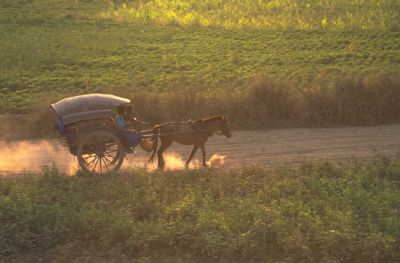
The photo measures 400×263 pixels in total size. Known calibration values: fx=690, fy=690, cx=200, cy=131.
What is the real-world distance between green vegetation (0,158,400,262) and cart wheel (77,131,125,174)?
0.81 m

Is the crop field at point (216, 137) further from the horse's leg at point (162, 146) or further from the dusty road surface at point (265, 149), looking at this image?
the horse's leg at point (162, 146)

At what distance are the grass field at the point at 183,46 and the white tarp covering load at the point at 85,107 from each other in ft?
17.7

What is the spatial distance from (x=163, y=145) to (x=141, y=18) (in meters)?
24.6

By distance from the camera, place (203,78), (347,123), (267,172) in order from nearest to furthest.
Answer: (267,172)
(347,123)
(203,78)

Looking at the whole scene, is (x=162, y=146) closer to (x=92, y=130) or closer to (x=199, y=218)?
(x=92, y=130)

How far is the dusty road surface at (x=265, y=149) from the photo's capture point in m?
15.2

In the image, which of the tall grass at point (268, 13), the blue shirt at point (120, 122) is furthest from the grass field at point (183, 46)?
the blue shirt at point (120, 122)

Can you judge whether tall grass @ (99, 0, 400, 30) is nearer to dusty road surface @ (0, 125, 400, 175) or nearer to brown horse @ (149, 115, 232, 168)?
dusty road surface @ (0, 125, 400, 175)

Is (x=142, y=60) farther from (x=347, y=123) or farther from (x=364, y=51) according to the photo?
(x=347, y=123)

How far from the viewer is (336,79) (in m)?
19.4

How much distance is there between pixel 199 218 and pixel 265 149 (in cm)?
659

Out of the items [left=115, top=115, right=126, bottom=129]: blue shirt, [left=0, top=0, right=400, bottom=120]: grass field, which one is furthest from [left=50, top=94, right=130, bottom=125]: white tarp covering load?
[left=0, top=0, right=400, bottom=120]: grass field

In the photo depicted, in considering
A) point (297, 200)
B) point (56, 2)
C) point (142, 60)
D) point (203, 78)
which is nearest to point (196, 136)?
point (297, 200)

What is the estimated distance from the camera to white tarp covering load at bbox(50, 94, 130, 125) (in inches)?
512
